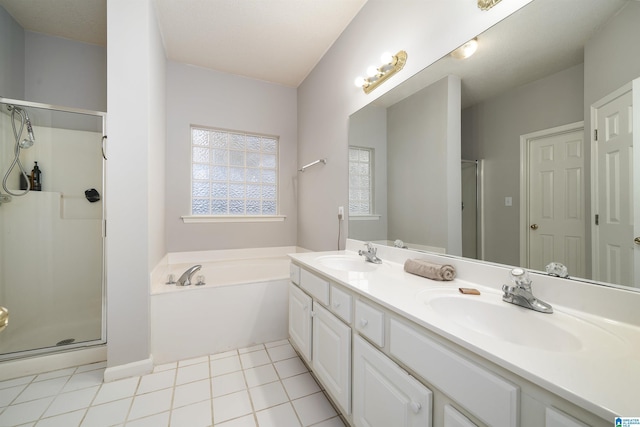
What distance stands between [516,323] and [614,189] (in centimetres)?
51

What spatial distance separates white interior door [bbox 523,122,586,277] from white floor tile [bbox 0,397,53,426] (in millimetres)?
2537

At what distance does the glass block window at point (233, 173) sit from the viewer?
9.61 feet

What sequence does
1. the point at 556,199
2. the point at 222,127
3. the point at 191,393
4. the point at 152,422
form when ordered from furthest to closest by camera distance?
the point at 222,127 < the point at 191,393 < the point at 152,422 < the point at 556,199

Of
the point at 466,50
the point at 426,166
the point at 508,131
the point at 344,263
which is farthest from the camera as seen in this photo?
the point at 344,263

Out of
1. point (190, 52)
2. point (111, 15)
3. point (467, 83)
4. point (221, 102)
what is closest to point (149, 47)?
point (111, 15)

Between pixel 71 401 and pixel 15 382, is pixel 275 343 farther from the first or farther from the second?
pixel 15 382

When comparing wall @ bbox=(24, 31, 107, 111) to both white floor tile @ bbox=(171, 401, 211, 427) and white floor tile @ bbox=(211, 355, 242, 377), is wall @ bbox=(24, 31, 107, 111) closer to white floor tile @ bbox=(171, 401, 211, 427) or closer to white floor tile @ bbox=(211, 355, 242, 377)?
white floor tile @ bbox=(211, 355, 242, 377)

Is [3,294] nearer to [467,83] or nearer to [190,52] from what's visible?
[190,52]

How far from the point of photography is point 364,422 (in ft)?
3.41

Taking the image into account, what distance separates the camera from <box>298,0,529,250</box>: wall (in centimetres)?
127

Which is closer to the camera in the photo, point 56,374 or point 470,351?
point 470,351

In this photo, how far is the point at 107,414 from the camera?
4.53 feet

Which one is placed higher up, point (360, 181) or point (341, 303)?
point (360, 181)

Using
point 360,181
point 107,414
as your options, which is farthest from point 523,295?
point 107,414
